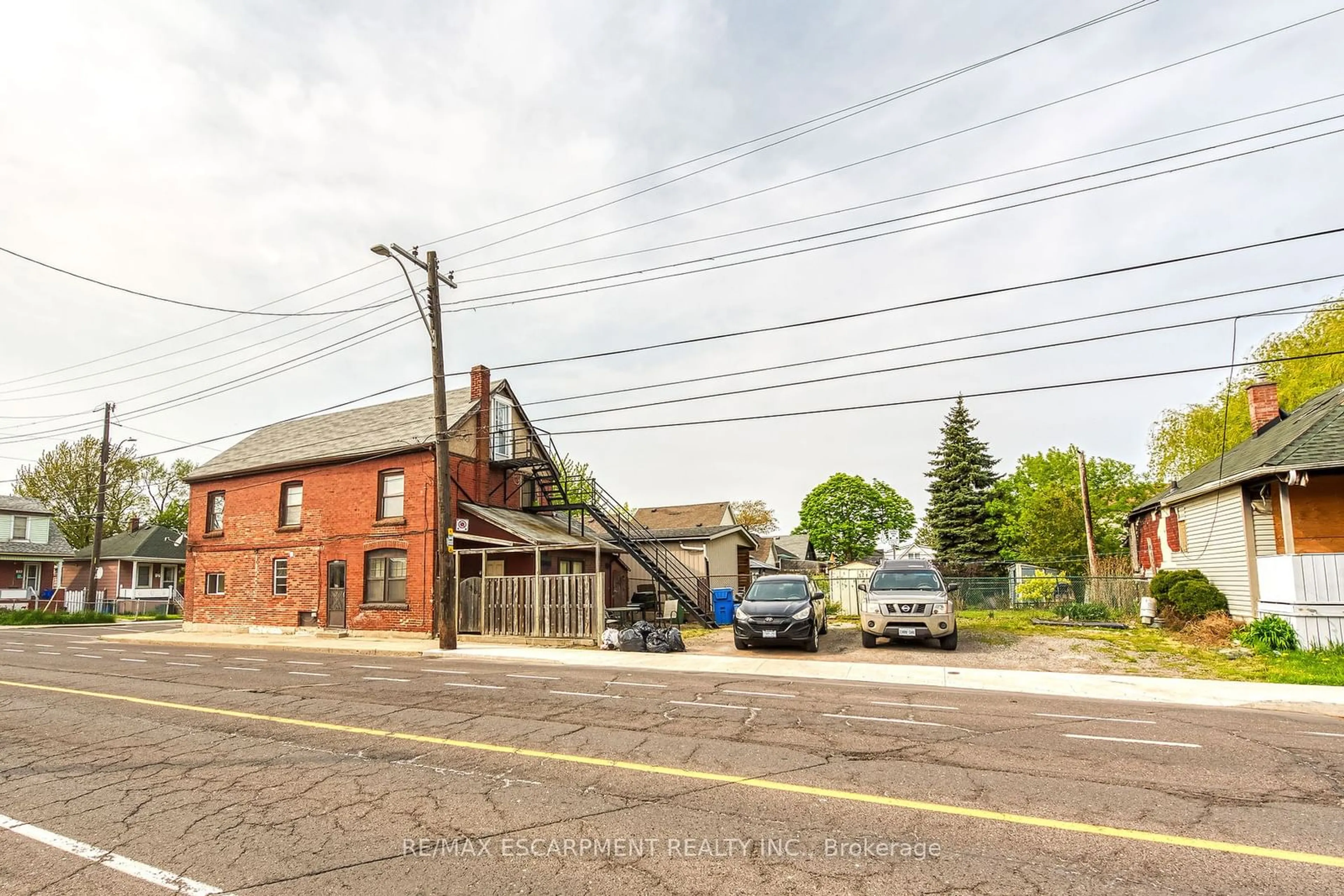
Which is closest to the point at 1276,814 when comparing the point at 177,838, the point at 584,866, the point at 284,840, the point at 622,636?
the point at 584,866

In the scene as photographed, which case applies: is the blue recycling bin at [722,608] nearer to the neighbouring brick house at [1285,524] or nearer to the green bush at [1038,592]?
the green bush at [1038,592]

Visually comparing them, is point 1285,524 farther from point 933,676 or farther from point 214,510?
point 214,510

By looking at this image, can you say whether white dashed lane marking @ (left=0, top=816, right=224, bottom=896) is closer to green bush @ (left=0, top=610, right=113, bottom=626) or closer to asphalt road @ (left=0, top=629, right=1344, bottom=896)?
asphalt road @ (left=0, top=629, right=1344, bottom=896)

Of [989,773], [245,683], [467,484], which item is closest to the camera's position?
[989,773]

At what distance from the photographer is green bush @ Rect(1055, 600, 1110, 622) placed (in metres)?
23.1

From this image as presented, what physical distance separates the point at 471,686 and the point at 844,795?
25.3 feet

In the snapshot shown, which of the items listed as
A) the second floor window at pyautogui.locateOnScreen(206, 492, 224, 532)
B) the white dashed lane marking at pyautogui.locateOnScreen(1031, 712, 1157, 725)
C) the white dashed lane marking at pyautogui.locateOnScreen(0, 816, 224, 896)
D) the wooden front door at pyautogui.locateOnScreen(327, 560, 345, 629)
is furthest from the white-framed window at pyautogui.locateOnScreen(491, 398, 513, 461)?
the white dashed lane marking at pyautogui.locateOnScreen(0, 816, 224, 896)

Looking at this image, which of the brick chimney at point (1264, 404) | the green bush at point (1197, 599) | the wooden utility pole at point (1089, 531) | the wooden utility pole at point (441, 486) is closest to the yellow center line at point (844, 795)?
the wooden utility pole at point (441, 486)

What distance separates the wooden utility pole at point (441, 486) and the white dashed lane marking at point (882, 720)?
39.9 ft

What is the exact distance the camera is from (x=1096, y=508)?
56062mm

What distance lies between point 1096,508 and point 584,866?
200ft

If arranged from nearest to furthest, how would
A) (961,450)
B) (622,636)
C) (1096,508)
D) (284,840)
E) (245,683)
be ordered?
(284,840) < (245,683) < (622,636) < (961,450) < (1096,508)

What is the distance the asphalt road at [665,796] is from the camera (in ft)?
14.4

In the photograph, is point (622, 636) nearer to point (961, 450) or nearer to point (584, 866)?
point (584, 866)
